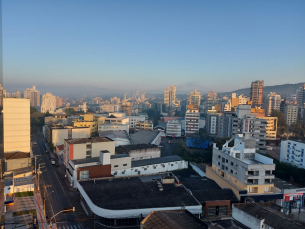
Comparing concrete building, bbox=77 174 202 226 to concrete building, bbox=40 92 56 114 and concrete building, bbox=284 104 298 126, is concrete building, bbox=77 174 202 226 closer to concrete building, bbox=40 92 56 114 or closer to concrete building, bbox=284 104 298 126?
concrete building, bbox=284 104 298 126

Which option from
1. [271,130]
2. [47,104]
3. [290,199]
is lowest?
[290,199]

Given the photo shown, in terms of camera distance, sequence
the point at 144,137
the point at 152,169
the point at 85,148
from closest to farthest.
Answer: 1. the point at 85,148
2. the point at 152,169
3. the point at 144,137

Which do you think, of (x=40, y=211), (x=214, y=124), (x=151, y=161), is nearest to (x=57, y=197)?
(x=40, y=211)

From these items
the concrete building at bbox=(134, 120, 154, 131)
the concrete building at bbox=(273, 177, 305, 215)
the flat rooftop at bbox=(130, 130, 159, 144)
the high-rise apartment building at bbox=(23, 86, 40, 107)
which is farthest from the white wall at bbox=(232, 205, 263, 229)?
the high-rise apartment building at bbox=(23, 86, 40, 107)

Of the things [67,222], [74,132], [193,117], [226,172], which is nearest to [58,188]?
[67,222]

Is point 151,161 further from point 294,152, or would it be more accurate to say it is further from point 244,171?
point 294,152

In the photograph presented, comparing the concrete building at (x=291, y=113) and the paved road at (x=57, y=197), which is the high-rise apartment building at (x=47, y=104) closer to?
the paved road at (x=57, y=197)
